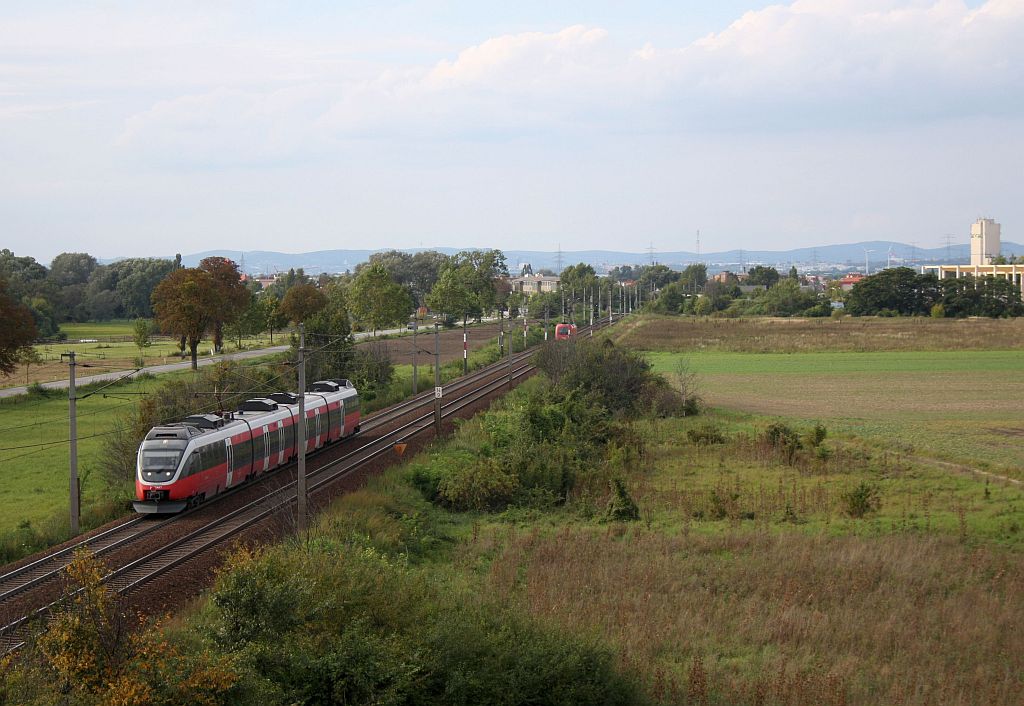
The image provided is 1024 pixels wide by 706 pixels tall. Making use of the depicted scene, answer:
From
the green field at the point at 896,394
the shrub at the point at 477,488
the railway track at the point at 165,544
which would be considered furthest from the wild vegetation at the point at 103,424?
the green field at the point at 896,394

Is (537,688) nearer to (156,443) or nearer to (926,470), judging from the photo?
(156,443)

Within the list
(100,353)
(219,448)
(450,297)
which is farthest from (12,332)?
(450,297)

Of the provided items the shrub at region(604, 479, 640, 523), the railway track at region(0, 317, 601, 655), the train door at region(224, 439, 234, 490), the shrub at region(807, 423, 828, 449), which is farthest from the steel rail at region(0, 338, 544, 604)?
the shrub at region(807, 423, 828, 449)

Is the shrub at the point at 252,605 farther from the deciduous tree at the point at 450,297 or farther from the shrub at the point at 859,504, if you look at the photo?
the deciduous tree at the point at 450,297

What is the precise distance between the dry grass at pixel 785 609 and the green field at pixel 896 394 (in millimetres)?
15141

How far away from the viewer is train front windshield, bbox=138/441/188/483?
2694 cm

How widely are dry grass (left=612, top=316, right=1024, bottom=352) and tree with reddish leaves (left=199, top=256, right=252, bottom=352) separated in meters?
38.8

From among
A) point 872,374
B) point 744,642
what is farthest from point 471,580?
point 872,374

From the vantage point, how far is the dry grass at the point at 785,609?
16641 millimetres

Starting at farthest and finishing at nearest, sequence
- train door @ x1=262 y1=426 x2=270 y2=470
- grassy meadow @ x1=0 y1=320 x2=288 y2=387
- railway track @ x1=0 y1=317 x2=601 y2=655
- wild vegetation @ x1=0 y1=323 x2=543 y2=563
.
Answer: grassy meadow @ x1=0 y1=320 x2=288 y2=387
train door @ x1=262 y1=426 x2=270 y2=470
wild vegetation @ x1=0 y1=323 x2=543 y2=563
railway track @ x1=0 y1=317 x2=601 y2=655

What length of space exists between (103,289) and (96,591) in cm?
16633

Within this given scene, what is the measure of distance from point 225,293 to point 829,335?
2573 inches

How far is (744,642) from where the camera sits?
18.7 metres

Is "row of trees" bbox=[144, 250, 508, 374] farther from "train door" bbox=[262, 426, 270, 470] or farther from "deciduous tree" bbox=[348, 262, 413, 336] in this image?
"train door" bbox=[262, 426, 270, 470]
